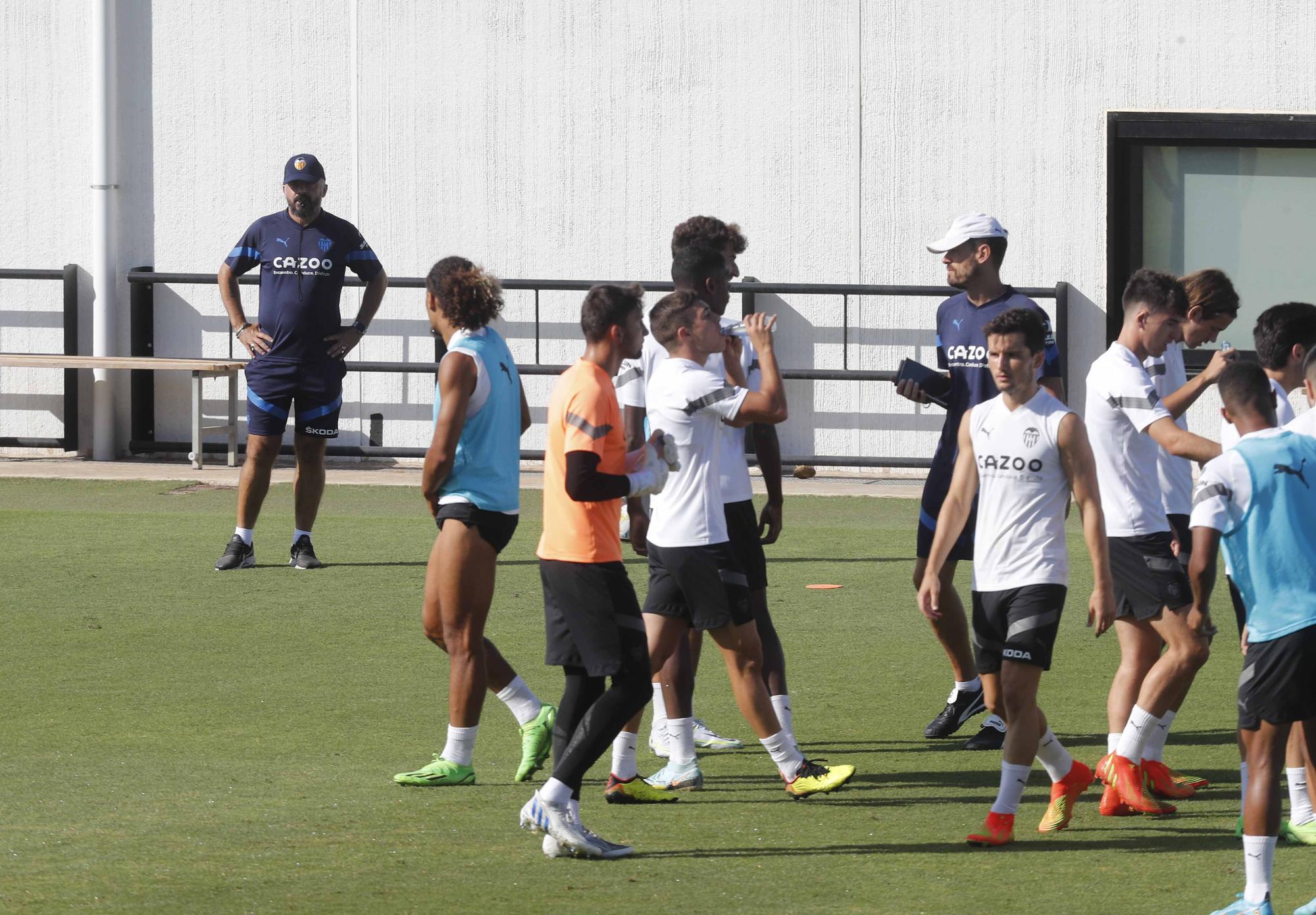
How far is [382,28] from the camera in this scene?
15141 millimetres

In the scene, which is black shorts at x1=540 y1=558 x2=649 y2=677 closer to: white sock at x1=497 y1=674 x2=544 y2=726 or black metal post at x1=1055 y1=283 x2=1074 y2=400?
white sock at x1=497 y1=674 x2=544 y2=726

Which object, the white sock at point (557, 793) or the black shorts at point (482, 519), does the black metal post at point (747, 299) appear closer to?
the black shorts at point (482, 519)

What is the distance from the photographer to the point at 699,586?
602 cm

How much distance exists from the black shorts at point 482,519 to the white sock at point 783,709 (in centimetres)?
112

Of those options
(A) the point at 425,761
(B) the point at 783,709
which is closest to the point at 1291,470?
(B) the point at 783,709

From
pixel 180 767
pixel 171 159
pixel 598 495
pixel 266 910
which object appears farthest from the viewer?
pixel 171 159

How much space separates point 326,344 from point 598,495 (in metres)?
5.92

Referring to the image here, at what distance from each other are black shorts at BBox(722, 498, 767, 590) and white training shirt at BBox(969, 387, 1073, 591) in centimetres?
99

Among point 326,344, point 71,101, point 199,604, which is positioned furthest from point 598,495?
point 71,101

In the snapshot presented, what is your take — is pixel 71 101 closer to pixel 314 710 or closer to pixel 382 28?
pixel 382 28

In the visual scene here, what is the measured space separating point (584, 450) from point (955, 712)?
235 cm

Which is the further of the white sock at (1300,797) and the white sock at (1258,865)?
the white sock at (1300,797)

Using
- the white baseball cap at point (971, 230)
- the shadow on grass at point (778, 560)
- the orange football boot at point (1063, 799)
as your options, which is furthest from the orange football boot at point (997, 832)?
the shadow on grass at point (778, 560)

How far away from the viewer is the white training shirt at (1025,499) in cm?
559
